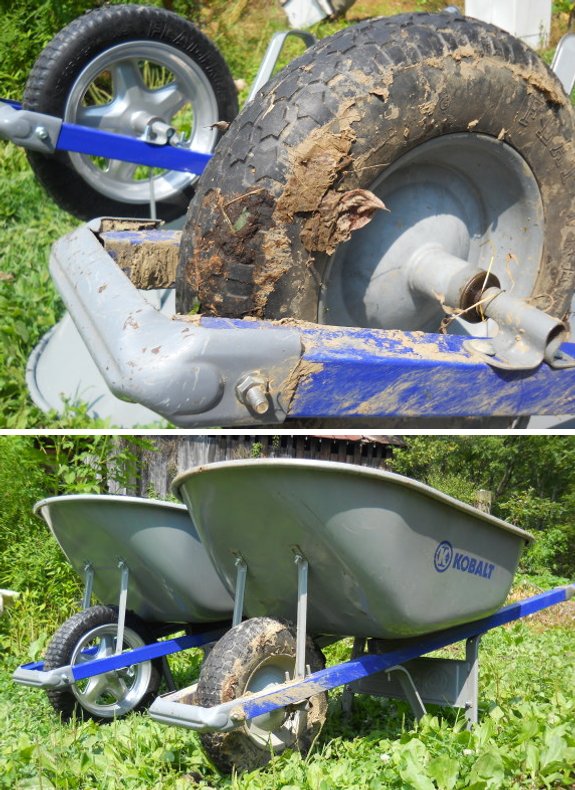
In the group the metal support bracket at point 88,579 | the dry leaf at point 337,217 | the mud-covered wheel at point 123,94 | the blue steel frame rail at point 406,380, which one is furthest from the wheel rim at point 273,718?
the mud-covered wheel at point 123,94

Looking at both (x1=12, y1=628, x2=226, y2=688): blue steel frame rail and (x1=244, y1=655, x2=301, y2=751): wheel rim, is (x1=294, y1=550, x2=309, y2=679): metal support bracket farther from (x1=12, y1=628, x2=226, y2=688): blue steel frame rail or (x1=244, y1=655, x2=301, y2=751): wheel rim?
(x1=12, y1=628, x2=226, y2=688): blue steel frame rail

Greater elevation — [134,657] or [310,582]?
[310,582]

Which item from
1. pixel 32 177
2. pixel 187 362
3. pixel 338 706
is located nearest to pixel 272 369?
pixel 187 362

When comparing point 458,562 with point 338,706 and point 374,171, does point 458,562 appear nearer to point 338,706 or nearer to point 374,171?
point 338,706

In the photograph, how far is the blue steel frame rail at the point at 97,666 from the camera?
114 inches

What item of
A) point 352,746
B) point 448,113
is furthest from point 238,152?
point 352,746

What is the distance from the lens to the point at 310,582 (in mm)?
2420

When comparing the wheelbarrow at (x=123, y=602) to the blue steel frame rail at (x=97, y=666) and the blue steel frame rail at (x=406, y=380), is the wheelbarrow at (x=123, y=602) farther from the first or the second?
the blue steel frame rail at (x=406, y=380)

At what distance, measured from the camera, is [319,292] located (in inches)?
90.0

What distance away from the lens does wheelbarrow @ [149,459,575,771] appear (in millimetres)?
2195

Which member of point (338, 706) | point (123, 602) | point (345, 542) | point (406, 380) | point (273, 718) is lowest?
point (338, 706)

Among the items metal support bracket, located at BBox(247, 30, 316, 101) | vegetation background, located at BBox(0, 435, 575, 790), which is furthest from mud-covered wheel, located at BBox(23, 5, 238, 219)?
vegetation background, located at BBox(0, 435, 575, 790)

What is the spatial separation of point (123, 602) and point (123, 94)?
2.32 meters

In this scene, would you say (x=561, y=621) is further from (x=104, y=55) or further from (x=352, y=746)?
(x=104, y=55)
